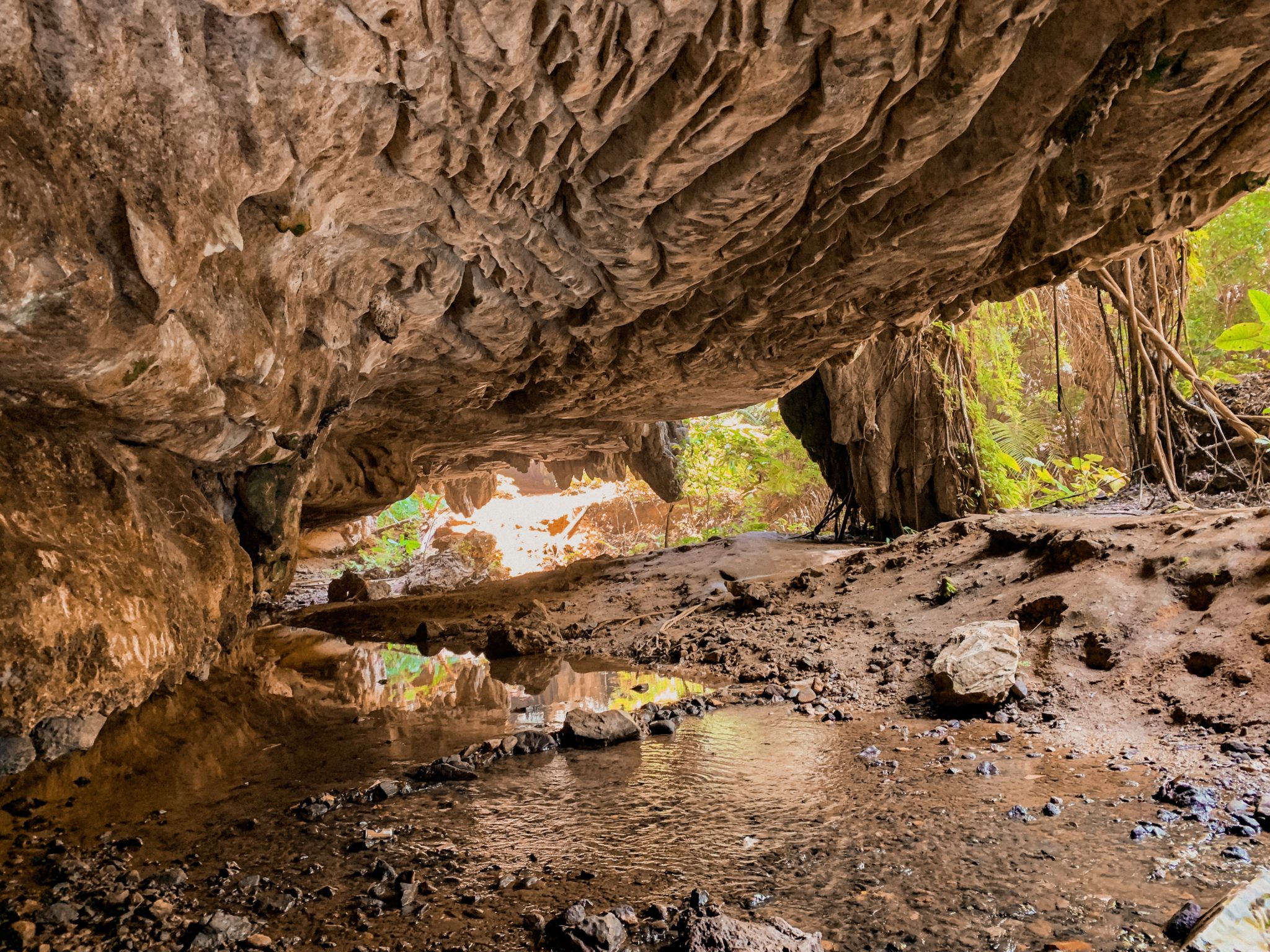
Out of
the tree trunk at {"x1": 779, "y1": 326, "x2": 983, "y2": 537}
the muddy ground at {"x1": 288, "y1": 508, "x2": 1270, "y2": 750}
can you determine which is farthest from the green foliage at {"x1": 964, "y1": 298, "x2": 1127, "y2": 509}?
the muddy ground at {"x1": 288, "y1": 508, "x2": 1270, "y2": 750}

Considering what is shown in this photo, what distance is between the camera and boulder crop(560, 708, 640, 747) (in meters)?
3.53

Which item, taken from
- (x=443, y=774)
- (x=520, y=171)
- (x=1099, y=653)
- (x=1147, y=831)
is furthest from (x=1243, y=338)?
(x=443, y=774)

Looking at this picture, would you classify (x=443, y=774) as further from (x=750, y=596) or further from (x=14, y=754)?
(x=750, y=596)

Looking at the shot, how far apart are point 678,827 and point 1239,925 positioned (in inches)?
60.6

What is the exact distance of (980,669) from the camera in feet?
12.2

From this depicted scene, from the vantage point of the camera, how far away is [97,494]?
9.96 feet

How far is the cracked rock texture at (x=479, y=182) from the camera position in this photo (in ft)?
6.81

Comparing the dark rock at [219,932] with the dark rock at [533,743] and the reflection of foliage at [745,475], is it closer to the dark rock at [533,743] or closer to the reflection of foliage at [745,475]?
the dark rock at [533,743]

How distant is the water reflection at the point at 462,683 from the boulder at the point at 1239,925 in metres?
2.86

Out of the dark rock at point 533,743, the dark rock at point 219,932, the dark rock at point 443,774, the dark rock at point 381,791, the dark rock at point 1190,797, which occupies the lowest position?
the dark rock at point 1190,797

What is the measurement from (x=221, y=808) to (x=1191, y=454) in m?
7.56

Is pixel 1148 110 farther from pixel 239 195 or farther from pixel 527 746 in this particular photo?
pixel 527 746

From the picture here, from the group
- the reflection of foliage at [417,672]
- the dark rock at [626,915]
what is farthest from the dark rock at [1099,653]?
the reflection of foliage at [417,672]

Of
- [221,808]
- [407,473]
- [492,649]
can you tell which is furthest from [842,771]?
[407,473]
